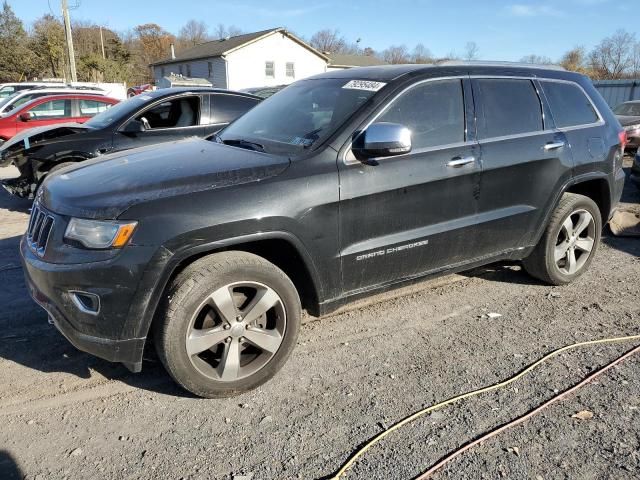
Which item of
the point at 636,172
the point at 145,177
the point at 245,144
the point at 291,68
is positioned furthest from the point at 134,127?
the point at 291,68

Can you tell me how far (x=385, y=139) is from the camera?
3.13 meters

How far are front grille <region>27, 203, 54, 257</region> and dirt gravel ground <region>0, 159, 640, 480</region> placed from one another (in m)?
0.85

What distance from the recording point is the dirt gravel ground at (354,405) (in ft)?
8.21

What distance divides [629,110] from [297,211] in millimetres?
14989

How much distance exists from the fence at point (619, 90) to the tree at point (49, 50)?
3900cm

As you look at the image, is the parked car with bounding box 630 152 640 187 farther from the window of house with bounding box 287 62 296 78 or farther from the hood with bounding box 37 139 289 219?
the window of house with bounding box 287 62 296 78

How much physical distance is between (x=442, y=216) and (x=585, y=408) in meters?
1.46

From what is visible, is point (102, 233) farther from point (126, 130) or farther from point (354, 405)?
point (126, 130)

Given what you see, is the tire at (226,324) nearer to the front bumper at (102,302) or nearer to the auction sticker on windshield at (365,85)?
the front bumper at (102,302)

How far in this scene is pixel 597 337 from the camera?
12.3ft

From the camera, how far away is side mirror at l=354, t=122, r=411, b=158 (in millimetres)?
3133

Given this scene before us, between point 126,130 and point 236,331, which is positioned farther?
point 126,130

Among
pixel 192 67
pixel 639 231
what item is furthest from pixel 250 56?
pixel 639 231

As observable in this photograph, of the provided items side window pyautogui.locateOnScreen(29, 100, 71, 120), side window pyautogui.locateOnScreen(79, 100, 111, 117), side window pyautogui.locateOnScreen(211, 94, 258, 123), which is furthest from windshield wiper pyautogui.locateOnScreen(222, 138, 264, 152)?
side window pyautogui.locateOnScreen(29, 100, 71, 120)
